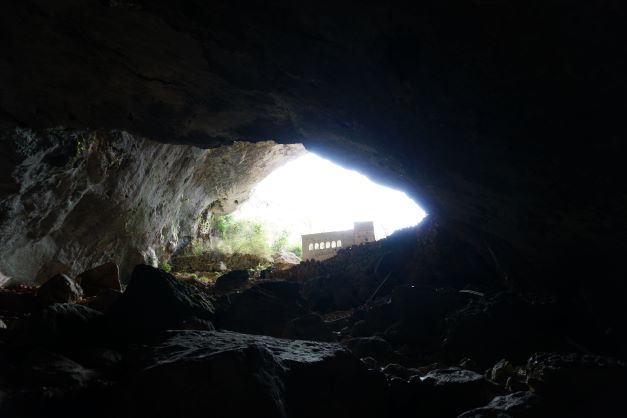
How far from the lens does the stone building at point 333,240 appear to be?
14703mm

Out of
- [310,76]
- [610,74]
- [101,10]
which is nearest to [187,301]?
[310,76]

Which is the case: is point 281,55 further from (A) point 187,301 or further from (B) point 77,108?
(B) point 77,108

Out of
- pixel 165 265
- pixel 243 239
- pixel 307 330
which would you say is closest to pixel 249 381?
pixel 307 330

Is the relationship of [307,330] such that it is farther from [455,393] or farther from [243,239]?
[243,239]

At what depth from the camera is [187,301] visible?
398 cm

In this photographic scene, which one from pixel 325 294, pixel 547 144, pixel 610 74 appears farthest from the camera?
pixel 325 294

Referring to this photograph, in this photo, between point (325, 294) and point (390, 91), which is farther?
point (325, 294)

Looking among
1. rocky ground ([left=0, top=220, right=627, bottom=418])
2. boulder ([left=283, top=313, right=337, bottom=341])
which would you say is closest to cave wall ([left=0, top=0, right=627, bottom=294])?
rocky ground ([left=0, top=220, right=627, bottom=418])

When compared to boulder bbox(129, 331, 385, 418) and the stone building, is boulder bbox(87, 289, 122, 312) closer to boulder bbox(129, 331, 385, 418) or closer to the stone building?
boulder bbox(129, 331, 385, 418)

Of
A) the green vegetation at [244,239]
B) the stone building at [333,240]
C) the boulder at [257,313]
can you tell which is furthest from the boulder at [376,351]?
the green vegetation at [244,239]

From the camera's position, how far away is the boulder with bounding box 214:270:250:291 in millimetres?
9523

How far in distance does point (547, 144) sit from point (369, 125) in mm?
1625

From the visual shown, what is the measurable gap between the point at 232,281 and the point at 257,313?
5.54 m

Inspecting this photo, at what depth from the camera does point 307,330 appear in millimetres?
4148
